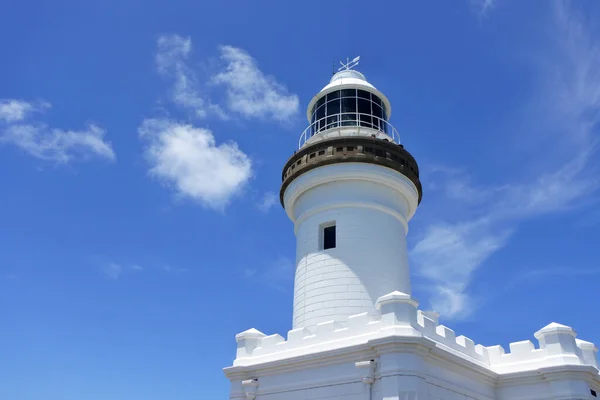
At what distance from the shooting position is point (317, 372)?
39.4ft

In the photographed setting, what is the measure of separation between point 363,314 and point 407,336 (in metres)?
1.47

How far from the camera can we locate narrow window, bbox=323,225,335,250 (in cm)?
1557

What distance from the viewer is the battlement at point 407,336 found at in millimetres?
11359

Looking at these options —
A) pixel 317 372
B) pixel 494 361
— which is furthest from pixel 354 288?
pixel 494 361

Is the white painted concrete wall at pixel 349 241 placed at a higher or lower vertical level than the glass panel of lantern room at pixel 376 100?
lower

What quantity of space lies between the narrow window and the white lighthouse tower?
0.06 meters

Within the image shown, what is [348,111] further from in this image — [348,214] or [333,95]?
[348,214]

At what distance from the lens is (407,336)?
35.0ft

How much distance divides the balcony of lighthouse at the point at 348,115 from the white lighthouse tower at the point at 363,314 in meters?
0.04

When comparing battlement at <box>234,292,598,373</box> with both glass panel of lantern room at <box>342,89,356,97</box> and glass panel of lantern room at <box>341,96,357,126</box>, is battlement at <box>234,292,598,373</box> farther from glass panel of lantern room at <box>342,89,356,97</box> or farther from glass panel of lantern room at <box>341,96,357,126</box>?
glass panel of lantern room at <box>342,89,356,97</box>

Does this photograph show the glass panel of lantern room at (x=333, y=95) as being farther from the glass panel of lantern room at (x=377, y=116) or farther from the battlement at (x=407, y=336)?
the battlement at (x=407, y=336)

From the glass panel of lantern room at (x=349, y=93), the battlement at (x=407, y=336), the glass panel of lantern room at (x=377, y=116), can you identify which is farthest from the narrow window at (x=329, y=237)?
the glass panel of lantern room at (x=349, y=93)

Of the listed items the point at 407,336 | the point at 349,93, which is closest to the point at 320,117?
the point at 349,93

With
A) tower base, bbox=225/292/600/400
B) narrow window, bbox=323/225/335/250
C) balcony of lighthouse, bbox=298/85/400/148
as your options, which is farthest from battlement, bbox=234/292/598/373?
balcony of lighthouse, bbox=298/85/400/148
